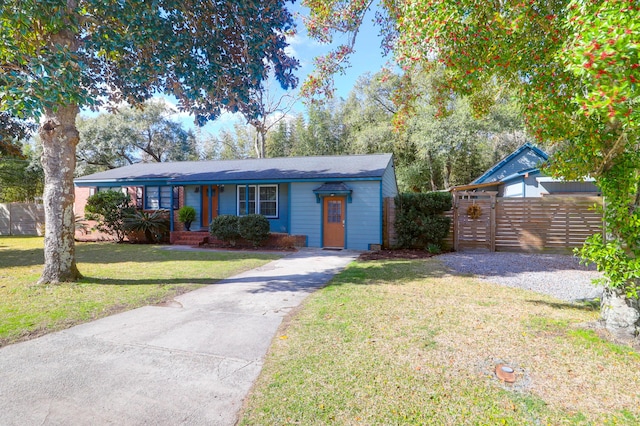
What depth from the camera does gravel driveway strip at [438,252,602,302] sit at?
6031 millimetres

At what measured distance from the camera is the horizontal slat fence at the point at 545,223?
10156mm

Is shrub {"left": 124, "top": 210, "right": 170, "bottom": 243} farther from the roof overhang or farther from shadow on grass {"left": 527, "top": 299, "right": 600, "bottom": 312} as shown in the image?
shadow on grass {"left": 527, "top": 299, "right": 600, "bottom": 312}

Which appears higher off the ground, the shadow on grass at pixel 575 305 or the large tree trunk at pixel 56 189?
the large tree trunk at pixel 56 189

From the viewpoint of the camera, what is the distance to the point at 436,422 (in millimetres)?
2322

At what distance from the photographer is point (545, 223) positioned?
34.2 ft

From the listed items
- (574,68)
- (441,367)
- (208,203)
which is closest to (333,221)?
(208,203)

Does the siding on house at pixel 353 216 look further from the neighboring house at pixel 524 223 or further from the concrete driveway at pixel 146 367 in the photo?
the concrete driveway at pixel 146 367

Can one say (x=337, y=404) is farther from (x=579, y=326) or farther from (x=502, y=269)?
(x=502, y=269)

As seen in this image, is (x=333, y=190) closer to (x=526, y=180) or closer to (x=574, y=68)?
(x=574, y=68)

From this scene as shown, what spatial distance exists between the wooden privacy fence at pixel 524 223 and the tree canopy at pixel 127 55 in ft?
24.4

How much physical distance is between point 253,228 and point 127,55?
6652 millimetres

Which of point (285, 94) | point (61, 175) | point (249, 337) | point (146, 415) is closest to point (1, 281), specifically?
point (61, 175)

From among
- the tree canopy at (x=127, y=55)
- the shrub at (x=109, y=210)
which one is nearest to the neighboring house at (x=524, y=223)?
the tree canopy at (x=127, y=55)

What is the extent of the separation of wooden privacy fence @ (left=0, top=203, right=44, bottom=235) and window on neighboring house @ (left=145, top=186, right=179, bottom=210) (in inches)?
305
